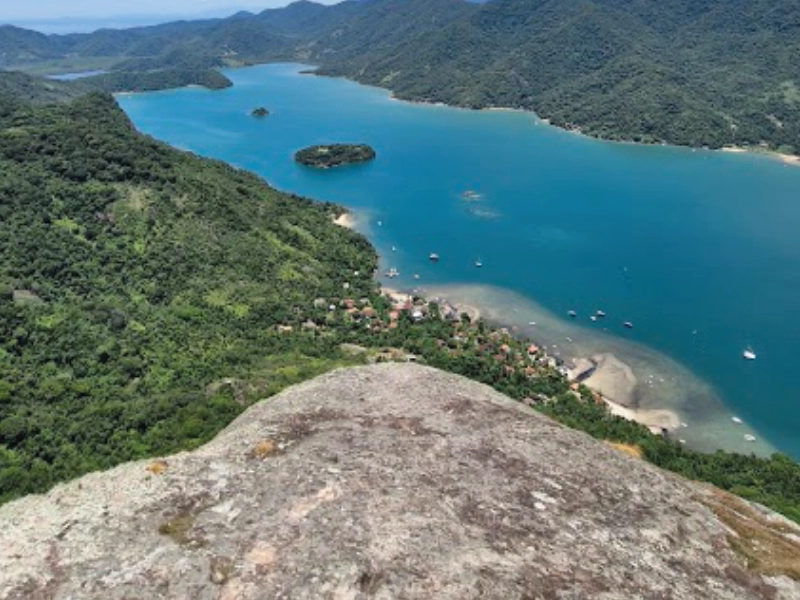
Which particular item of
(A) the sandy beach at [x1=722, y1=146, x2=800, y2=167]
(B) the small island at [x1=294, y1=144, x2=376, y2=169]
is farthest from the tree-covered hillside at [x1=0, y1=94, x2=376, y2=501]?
(A) the sandy beach at [x1=722, y1=146, x2=800, y2=167]

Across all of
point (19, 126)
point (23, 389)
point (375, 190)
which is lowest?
point (375, 190)

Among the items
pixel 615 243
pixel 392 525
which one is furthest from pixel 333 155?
pixel 392 525

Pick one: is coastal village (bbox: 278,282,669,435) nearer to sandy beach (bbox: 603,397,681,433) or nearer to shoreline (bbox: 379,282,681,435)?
sandy beach (bbox: 603,397,681,433)

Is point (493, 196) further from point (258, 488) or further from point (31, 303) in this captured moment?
point (258, 488)

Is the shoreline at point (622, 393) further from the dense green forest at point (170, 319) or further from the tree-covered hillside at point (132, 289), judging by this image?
the tree-covered hillside at point (132, 289)

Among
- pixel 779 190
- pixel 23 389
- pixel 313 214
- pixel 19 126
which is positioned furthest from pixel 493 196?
pixel 23 389

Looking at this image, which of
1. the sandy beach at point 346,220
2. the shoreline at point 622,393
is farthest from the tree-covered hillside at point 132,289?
the shoreline at point 622,393
